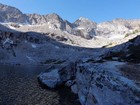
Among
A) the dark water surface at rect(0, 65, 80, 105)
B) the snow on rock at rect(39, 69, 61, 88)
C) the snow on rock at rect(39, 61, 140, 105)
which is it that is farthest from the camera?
the snow on rock at rect(39, 69, 61, 88)

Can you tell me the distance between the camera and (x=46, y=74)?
3440 inches

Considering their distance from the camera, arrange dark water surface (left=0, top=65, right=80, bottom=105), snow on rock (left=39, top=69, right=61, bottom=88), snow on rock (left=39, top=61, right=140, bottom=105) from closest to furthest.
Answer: snow on rock (left=39, top=61, right=140, bottom=105) → dark water surface (left=0, top=65, right=80, bottom=105) → snow on rock (left=39, top=69, right=61, bottom=88)

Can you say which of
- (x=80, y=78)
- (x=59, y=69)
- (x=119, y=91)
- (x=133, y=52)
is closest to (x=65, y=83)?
(x=59, y=69)

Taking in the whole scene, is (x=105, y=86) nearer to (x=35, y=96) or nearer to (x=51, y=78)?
(x=35, y=96)

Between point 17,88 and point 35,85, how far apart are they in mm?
8046

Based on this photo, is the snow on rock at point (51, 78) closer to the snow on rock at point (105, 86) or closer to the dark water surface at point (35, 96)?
the dark water surface at point (35, 96)

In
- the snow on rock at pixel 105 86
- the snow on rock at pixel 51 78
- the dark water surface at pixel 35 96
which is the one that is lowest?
the dark water surface at pixel 35 96

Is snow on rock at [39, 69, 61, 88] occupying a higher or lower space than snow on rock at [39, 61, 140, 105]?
lower

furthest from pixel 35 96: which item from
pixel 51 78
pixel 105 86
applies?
pixel 105 86

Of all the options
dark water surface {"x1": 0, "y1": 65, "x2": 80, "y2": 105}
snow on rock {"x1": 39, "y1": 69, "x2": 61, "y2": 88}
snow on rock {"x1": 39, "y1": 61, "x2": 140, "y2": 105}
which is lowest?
dark water surface {"x1": 0, "y1": 65, "x2": 80, "y2": 105}

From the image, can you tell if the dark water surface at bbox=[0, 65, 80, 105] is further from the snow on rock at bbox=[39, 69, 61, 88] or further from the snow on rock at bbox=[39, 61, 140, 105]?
the snow on rock at bbox=[39, 61, 140, 105]

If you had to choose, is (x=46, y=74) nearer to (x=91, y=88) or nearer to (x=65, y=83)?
(x=65, y=83)

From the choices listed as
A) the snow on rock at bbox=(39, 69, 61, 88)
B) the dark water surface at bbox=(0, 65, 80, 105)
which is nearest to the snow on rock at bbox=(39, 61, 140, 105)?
the dark water surface at bbox=(0, 65, 80, 105)

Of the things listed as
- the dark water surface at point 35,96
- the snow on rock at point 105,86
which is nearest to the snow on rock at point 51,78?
the dark water surface at point 35,96
